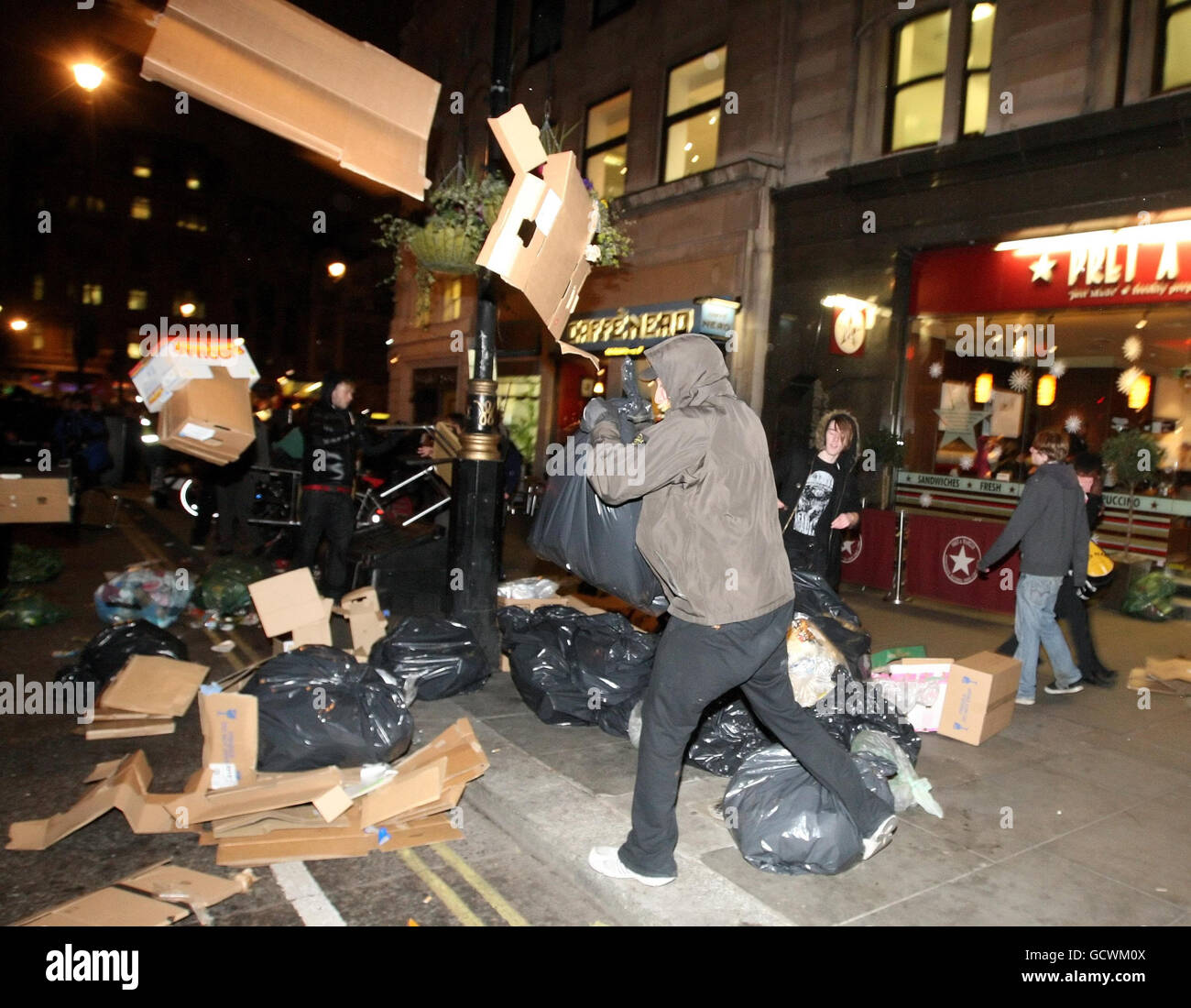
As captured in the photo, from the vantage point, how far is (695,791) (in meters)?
4.21

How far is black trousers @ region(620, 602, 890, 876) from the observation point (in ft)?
10.1

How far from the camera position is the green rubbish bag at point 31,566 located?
8000 millimetres

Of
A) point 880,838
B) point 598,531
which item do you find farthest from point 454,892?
point 880,838

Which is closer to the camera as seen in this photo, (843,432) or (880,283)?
(843,432)

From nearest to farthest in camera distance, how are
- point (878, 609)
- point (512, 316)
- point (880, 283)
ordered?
1. point (878, 609)
2. point (880, 283)
3. point (512, 316)

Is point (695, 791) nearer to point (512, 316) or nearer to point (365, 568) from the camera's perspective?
point (365, 568)

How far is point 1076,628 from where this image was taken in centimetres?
629

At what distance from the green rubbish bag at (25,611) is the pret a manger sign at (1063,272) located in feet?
34.7

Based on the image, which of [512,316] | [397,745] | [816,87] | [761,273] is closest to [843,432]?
[397,745]

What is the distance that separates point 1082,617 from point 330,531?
6022 millimetres

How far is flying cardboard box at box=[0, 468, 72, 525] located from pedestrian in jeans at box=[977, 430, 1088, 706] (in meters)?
7.21

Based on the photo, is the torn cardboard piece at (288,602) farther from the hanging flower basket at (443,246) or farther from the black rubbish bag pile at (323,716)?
the hanging flower basket at (443,246)

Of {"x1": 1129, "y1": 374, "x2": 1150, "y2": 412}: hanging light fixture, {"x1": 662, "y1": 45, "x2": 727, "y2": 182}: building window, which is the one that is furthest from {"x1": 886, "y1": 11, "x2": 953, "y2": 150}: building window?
{"x1": 1129, "y1": 374, "x2": 1150, "y2": 412}: hanging light fixture

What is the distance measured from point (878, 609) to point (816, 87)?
8.09m
